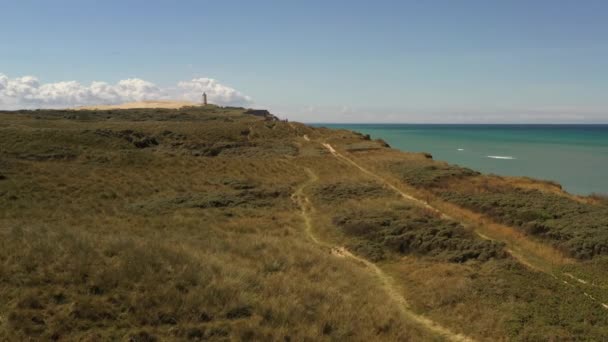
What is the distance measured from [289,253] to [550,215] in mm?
14960

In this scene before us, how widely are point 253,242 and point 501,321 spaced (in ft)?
33.0

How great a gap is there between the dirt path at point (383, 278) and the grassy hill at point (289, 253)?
10 centimetres

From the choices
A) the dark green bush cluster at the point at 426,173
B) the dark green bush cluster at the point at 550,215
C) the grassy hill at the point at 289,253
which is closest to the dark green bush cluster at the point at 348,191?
the grassy hill at the point at 289,253

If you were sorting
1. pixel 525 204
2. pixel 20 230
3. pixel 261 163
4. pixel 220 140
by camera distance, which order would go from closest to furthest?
pixel 20 230 → pixel 525 204 → pixel 261 163 → pixel 220 140

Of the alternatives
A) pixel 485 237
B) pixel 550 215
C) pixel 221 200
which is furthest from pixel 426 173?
pixel 221 200

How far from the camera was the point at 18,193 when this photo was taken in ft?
88.1

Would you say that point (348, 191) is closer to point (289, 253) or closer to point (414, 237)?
point (414, 237)

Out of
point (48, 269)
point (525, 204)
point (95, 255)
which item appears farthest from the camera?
point (525, 204)

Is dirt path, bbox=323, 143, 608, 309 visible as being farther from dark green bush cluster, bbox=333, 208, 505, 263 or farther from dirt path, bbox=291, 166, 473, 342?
dirt path, bbox=291, 166, 473, 342

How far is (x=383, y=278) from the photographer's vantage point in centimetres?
1745

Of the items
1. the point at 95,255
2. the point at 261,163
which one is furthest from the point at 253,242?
the point at 261,163

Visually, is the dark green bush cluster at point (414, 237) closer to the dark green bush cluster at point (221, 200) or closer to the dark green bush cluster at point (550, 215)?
the dark green bush cluster at point (550, 215)

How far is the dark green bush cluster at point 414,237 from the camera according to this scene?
733 inches

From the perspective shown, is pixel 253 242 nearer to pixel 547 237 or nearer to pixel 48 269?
pixel 48 269
